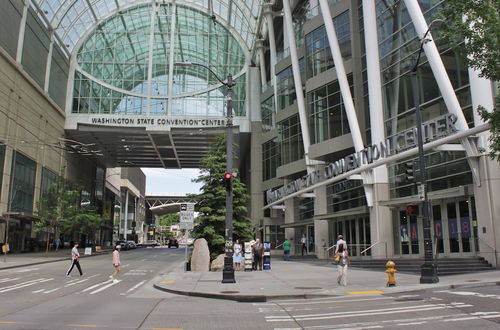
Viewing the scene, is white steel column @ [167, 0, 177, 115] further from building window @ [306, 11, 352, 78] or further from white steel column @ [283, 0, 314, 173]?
building window @ [306, 11, 352, 78]

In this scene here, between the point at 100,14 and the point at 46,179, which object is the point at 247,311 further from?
the point at 100,14

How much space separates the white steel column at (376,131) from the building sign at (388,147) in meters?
1.24

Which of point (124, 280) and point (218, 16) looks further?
point (218, 16)

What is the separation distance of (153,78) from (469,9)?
167 ft

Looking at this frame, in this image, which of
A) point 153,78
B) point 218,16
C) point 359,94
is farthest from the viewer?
point 218,16

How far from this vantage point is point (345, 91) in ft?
101

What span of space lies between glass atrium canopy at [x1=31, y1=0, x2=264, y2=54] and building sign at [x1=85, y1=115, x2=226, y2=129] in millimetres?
10921

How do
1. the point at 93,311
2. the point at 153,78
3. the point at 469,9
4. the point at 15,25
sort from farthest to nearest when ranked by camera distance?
the point at 153,78 → the point at 15,25 → the point at 469,9 → the point at 93,311

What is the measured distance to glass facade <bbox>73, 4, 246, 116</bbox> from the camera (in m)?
59.5

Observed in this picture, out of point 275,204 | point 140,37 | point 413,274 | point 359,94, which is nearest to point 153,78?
point 140,37

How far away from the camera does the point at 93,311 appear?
10812mm

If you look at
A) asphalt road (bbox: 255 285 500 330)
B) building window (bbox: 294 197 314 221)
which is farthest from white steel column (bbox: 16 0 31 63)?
asphalt road (bbox: 255 285 500 330)

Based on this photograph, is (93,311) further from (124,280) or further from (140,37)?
(140,37)

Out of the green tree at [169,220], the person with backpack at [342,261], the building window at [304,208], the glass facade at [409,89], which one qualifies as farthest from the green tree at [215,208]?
the green tree at [169,220]
